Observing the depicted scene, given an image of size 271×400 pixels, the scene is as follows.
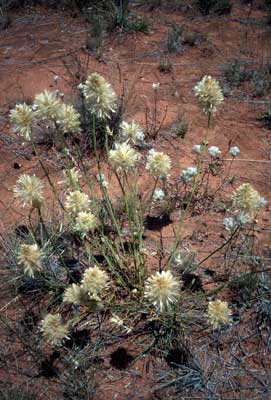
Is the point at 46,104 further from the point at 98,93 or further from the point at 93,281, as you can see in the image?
the point at 93,281

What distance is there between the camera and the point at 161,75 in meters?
5.26

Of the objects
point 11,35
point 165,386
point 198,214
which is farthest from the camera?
point 11,35

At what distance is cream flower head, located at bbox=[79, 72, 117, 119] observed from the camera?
2.46 metres

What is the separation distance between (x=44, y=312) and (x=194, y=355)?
1.02 m

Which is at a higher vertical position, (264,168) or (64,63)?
(64,63)

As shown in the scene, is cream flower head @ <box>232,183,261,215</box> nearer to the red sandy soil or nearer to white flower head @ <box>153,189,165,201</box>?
the red sandy soil

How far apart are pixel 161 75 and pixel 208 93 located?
2829mm

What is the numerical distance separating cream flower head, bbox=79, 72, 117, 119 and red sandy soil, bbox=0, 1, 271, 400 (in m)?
1.28

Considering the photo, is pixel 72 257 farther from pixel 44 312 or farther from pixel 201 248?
pixel 201 248

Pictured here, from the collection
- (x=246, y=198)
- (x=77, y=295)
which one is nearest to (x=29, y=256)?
(x=77, y=295)

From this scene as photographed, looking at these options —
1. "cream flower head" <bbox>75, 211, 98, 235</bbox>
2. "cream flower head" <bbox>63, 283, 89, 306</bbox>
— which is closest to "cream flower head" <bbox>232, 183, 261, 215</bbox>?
"cream flower head" <bbox>75, 211, 98, 235</bbox>

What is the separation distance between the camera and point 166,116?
4.68 metres

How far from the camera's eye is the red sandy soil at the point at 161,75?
13.4 ft

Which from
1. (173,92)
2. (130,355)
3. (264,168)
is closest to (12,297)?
(130,355)
